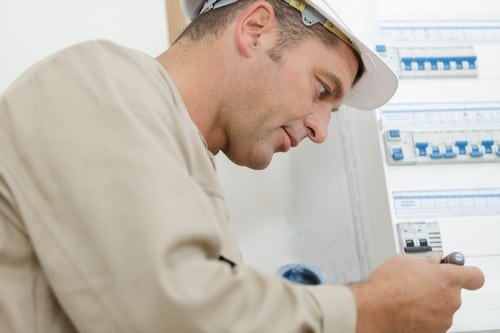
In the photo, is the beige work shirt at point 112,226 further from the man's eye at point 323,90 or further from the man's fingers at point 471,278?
the man's eye at point 323,90

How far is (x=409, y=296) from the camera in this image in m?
0.76

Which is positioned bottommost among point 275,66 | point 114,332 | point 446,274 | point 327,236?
point 327,236

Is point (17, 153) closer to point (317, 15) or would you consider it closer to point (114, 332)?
point (114, 332)

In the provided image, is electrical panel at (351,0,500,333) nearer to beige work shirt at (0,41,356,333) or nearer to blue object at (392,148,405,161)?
blue object at (392,148,405,161)

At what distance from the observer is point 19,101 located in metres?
0.70

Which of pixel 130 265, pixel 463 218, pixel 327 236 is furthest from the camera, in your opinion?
pixel 327 236

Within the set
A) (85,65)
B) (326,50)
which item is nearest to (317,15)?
(326,50)

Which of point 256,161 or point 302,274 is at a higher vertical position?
point 256,161

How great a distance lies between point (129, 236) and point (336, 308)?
0.27 meters

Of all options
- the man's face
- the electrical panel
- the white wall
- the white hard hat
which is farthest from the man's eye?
the white wall

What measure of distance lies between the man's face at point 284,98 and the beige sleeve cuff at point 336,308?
1.43ft

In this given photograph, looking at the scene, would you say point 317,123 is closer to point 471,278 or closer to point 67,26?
point 471,278

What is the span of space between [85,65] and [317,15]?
52cm

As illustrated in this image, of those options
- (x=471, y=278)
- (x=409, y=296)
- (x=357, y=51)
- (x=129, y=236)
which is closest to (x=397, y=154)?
(x=357, y=51)
